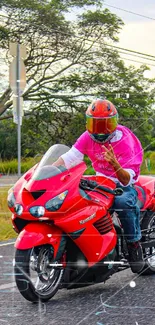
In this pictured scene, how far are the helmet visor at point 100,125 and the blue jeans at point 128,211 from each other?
495 mm

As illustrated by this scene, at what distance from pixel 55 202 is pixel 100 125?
0.72 metres

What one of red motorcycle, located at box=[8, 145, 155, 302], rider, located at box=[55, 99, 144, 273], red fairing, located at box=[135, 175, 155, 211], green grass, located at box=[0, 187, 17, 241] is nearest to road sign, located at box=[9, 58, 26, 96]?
green grass, located at box=[0, 187, 17, 241]

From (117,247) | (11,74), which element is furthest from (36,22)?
(117,247)

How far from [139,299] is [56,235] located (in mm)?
817

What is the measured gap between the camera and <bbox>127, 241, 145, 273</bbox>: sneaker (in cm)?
573

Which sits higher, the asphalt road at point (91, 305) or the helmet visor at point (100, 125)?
the helmet visor at point (100, 125)

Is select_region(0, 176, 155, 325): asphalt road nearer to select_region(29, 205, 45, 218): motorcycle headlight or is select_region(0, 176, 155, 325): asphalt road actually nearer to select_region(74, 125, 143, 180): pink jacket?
select_region(29, 205, 45, 218): motorcycle headlight

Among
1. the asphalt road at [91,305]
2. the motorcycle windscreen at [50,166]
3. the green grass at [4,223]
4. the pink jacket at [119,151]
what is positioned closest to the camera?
the asphalt road at [91,305]

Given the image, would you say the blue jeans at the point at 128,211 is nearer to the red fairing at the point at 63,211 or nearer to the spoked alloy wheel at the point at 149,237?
the red fairing at the point at 63,211

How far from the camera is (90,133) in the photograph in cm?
541

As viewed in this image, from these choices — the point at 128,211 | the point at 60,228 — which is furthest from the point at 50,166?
the point at 128,211

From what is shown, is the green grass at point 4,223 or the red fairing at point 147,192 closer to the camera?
the red fairing at point 147,192

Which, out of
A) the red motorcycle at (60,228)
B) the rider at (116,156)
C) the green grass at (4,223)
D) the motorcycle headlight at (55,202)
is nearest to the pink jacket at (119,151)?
the rider at (116,156)

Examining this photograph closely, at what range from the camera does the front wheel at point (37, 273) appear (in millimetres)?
4984
